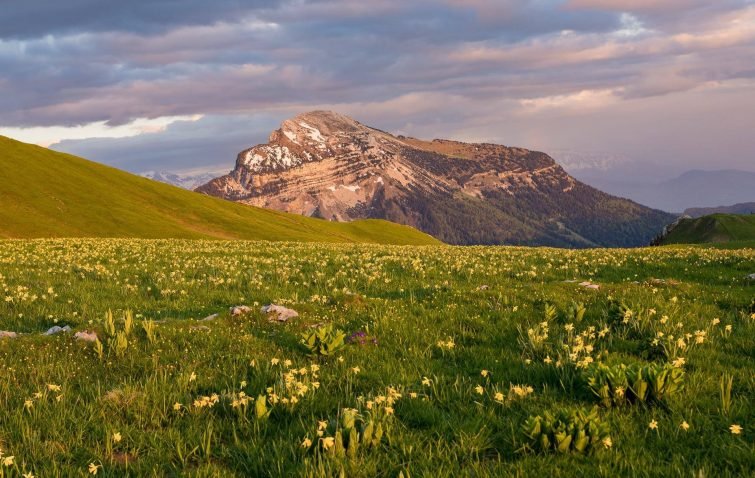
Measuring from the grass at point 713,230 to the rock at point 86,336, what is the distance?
143m

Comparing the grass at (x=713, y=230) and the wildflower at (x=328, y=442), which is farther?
the grass at (x=713, y=230)

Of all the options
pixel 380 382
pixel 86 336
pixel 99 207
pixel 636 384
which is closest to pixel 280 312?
pixel 86 336

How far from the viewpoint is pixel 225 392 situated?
252 inches

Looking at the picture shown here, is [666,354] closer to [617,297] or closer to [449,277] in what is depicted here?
[617,297]

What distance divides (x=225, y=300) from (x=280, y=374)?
6.86 m

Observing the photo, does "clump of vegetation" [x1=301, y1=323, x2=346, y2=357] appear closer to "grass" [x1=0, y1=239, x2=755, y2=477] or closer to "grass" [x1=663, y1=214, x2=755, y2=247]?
"grass" [x1=0, y1=239, x2=755, y2=477]

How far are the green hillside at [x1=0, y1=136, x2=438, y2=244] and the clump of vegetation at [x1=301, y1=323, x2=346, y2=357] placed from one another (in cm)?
8521

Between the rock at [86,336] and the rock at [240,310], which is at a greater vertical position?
the rock at [240,310]

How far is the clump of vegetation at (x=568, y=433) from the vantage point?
16.2ft

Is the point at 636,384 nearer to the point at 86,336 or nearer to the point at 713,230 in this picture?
the point at 86,336

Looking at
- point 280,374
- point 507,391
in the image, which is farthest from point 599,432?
point 280,374

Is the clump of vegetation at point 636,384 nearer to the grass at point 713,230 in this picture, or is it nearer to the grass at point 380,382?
the grass at point 380,382

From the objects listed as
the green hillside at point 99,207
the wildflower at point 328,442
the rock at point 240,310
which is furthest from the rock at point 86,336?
the green hillside at point 99,207

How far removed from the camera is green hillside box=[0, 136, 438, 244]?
286ft
